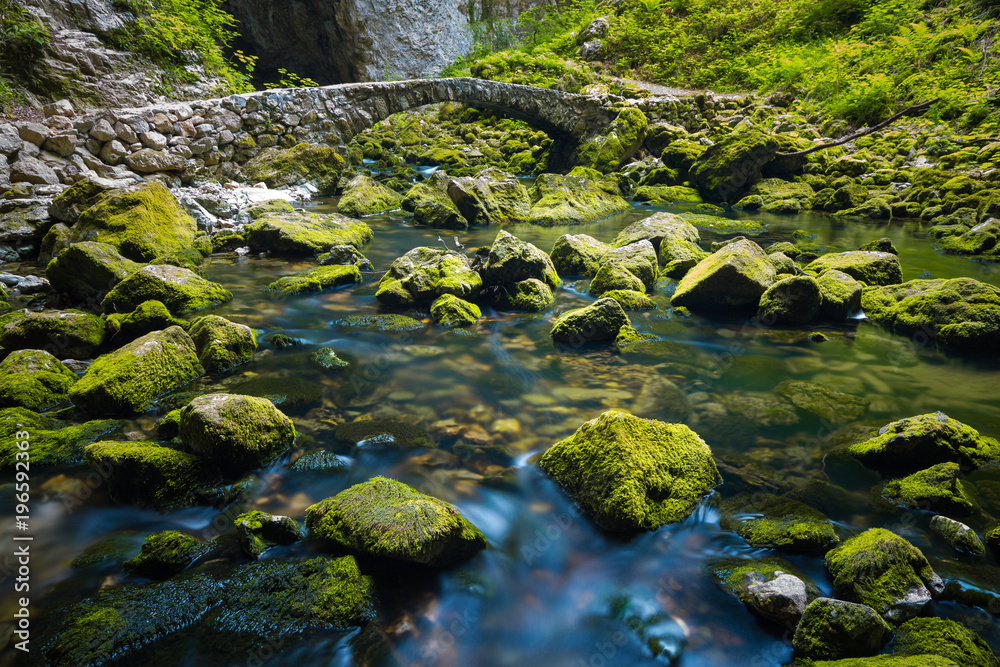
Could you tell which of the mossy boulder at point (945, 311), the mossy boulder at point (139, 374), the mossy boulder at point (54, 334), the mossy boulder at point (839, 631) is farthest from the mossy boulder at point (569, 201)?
the mossy boulder at point (839, 631)

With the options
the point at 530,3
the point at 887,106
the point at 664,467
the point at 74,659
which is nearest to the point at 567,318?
the point at 664,467

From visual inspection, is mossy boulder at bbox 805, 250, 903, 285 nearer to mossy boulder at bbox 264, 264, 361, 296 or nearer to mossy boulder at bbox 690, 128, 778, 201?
mossy boulder at bbox 264, 264, 361, 296

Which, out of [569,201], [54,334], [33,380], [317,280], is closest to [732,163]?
[569,201]

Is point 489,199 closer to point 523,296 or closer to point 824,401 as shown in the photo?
point 523,296

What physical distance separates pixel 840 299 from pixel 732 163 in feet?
37.8

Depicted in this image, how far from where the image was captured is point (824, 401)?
4.70 m

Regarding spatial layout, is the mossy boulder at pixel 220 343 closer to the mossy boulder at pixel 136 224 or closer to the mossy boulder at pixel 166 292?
the mossy boulder at pixel 166 292

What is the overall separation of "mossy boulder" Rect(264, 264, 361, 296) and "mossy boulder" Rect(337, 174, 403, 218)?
19.1 ft

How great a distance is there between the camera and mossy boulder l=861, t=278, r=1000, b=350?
5.74 meters

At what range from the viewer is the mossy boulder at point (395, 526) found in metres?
2.62

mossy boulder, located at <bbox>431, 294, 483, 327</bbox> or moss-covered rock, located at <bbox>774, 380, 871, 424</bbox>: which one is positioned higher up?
mossy boulder, located at <bbox>431, 294, 483, 327</bbox>

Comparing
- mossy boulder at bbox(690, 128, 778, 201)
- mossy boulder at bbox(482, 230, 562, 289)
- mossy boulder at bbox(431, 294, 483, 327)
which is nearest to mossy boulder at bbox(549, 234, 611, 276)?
mossy boulder at bbox(482, 230, 562, 289)

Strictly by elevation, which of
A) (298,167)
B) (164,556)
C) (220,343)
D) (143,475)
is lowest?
(164,556)

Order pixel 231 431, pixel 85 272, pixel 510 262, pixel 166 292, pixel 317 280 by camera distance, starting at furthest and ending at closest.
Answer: pixel 317 280 → pixel 510 262 → pixel 85 272 → pixel 166 292 → pixel 231 431
